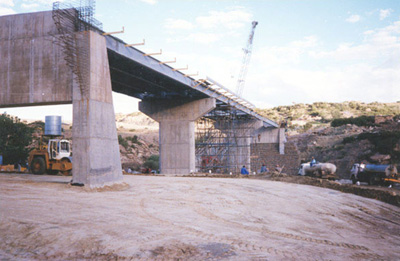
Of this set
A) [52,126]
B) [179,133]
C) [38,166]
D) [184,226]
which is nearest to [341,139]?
[179,133]

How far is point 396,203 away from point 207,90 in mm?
17811

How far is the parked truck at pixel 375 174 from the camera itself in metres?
27.2

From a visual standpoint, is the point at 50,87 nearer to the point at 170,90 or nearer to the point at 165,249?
the point at 165,249

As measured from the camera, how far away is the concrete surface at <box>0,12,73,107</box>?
1647cm

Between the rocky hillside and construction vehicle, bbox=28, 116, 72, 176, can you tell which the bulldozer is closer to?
construction vehicle, bbox=28, 116, 72, 176

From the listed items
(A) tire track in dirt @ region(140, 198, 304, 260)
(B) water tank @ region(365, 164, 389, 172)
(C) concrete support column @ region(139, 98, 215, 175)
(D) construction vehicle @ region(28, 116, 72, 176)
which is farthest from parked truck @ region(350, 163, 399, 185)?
(A) tire track in dirt @ region(140, 198, 304, 260)

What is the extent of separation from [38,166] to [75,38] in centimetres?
1106

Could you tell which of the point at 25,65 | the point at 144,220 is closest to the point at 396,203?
the point at 144,220

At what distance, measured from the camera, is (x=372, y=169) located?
28.4m

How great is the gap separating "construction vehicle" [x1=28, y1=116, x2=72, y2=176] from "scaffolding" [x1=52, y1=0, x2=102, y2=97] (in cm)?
909

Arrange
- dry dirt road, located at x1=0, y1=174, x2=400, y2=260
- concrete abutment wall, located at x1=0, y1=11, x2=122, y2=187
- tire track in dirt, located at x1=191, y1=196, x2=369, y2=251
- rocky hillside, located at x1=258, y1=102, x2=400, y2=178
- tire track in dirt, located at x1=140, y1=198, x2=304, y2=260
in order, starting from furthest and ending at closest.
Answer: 1. rocky hillside, located at x1=258, y1=102, x2=400, y2=178
2. concrete abutment wall, located at x1=0, y1=11, x2=122, y2=187
3. tire track in dirt, located at x1=191, y1=196, x2=369, y2=251
4. tire track in dirt, located at x1=140, y1=198, x2=304, y2=260
5. dry dirt road, located at x1=0, y1=174, x2=400, y2=260

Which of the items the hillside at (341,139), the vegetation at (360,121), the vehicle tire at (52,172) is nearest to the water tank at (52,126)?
the vehicle tire at (52,172)

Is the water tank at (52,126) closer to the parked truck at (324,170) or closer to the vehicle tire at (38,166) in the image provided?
the vehicle tire at (38,166)

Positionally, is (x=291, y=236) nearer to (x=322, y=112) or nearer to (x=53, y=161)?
(x=53, y=161)
